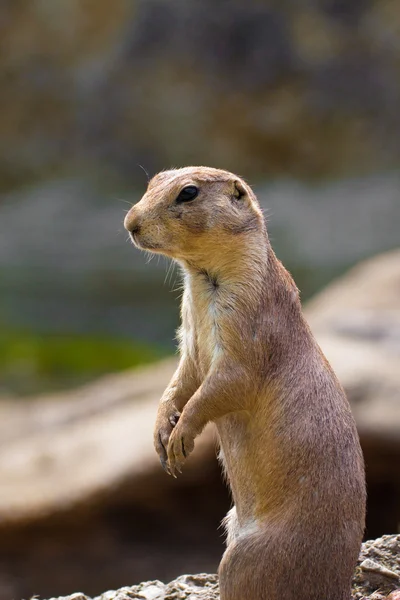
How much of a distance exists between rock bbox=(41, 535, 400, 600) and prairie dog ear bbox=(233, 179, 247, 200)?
2.21 meters

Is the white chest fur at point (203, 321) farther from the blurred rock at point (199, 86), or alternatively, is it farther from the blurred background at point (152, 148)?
the blurred rock at point (199, 86)

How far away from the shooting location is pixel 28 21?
2706 cm

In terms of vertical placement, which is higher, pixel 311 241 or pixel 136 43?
pixel 136 43

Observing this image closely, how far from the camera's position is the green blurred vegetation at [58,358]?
698 inches

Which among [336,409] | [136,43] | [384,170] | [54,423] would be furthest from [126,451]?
[136,43]

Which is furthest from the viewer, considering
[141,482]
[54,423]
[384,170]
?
[384,170]

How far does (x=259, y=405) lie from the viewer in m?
4.36

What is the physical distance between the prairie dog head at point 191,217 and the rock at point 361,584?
207 cm

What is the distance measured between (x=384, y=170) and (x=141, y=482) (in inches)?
703

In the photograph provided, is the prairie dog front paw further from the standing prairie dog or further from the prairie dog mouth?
the prairie dog mouth

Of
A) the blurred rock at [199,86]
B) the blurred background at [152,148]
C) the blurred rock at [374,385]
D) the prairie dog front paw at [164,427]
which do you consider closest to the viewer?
the prairie dog front paw at [164,427]

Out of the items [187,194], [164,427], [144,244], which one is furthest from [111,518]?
[187,194]

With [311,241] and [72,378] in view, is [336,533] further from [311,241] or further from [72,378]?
[311,241]

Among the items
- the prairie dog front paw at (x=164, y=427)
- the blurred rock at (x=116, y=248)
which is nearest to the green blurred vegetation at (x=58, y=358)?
the blurred rock at (x=116, y=248)
